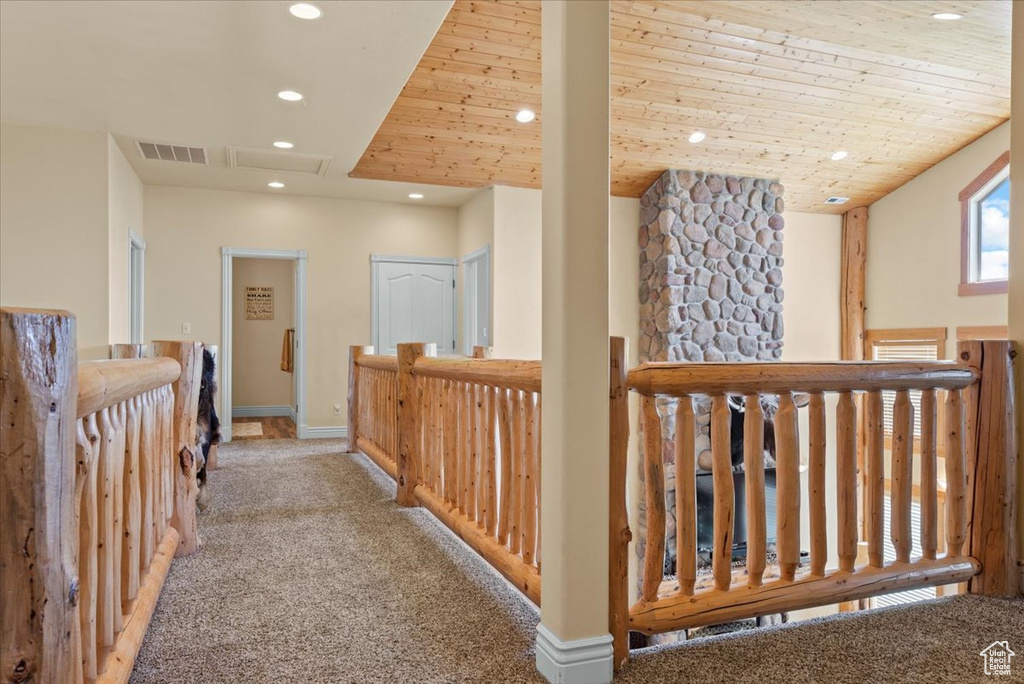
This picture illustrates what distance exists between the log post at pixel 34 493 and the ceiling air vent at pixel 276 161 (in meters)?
4.71

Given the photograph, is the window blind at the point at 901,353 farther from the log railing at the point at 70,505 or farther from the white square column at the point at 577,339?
the log railing at the point at 70,505

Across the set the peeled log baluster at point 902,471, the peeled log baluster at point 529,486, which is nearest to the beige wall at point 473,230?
the peeled log baluster at point 529,486

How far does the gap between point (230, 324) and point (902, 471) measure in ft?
19.9

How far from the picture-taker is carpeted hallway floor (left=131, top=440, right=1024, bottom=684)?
1.72 meters

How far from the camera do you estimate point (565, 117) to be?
64.9 inches

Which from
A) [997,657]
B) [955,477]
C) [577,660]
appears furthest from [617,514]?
[955,477]

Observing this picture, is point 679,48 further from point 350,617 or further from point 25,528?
point 25,528

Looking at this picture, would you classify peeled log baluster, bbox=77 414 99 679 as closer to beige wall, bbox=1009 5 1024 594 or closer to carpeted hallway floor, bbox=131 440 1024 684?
carpeted hallway floor, bbox=131 440 1024 684

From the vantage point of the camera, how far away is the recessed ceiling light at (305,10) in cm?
303

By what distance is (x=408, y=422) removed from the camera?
3.56 metres

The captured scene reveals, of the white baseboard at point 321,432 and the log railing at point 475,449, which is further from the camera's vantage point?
the white baseboard at point 321,432

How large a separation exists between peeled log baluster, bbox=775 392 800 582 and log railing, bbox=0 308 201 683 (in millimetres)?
1860

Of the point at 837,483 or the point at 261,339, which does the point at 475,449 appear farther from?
the point at 261,339

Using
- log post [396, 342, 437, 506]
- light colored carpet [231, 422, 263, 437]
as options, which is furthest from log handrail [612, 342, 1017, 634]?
light colored carpet [231, 422, 263, 437]
